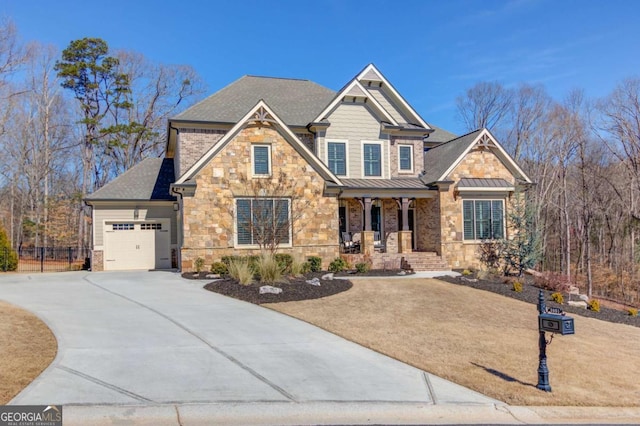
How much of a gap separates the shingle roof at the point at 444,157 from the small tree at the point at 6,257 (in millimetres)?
21716

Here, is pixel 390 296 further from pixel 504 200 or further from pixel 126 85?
pixel 126 85

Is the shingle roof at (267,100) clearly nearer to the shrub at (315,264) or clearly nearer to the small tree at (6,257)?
the shrub at (315,264)

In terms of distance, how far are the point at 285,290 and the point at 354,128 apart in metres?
12.5

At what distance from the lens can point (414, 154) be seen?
86.2 ft

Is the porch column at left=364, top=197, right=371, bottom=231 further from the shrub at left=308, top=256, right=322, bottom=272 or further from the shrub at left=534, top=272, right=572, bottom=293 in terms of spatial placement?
the shrub at left=534, top=272, right=572, bottom=293

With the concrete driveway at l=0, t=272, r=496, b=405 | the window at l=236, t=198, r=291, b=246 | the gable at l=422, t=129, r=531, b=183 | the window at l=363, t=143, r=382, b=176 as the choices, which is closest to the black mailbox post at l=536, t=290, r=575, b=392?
the concrete driveway at l=0, t=272, r=496, b=405

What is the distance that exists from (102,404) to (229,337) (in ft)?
12.1

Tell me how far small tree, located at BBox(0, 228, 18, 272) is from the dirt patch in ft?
47.6

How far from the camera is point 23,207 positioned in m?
43.8

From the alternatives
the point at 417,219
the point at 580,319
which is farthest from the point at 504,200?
the point at 580,319

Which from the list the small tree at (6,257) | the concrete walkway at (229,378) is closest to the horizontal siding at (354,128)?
the concrete walkway at (229,378)

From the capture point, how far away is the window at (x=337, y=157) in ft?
80.4

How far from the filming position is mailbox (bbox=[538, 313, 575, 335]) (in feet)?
23.0

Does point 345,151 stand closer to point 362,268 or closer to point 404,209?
point 404,209
